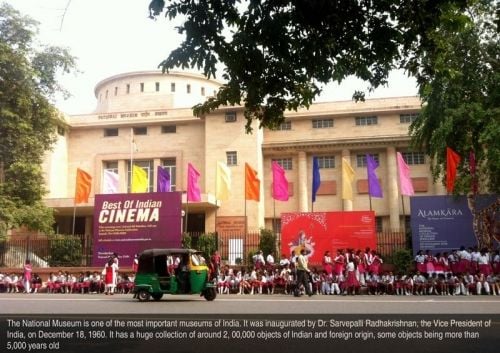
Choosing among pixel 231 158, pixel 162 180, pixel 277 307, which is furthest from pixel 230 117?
pixel 277 307

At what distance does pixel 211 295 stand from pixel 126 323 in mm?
6917

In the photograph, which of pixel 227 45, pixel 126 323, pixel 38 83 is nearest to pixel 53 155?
pixel 38 83

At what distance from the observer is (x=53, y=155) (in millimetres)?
39125

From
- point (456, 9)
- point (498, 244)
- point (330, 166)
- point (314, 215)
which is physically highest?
point (330, 166)

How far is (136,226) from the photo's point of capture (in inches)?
939

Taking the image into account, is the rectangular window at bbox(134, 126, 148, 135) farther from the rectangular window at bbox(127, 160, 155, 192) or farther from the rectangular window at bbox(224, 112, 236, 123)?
the rectangular window at bbox(224, 112, 236, 123)

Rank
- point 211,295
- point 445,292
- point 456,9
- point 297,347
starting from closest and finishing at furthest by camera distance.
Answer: point 297,347, point 456,9, point 211,295, point 445,292

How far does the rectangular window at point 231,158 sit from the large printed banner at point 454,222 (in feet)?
60.6

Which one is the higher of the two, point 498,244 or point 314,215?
point 314,215

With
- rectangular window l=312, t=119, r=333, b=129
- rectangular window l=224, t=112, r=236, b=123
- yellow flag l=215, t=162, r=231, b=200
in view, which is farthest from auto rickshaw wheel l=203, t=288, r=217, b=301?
rectangular window l=312, t=119, r=333, b=129

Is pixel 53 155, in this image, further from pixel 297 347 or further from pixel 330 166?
pixel 297 347

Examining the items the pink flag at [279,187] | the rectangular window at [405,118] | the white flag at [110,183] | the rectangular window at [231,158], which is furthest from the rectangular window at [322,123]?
the white flag at [110,183]

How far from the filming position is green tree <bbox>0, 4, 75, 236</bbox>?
24.2m

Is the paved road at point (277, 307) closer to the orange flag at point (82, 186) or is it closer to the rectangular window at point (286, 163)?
the orange flag at point (82, 186)
